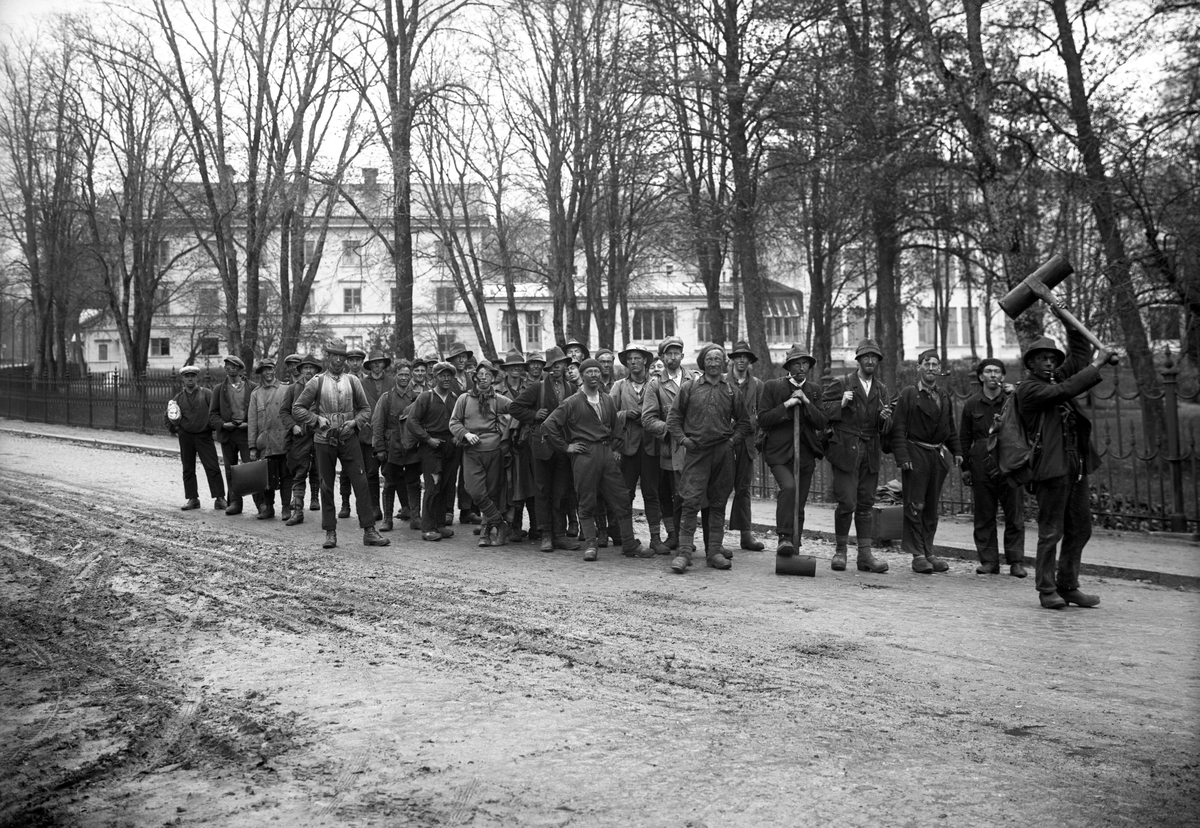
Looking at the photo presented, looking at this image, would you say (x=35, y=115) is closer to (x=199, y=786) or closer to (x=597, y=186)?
(x=597, y=186)

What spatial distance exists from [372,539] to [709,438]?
3.85 m

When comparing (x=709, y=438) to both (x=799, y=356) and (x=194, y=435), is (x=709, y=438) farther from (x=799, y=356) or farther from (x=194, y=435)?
(x=194, y=435)

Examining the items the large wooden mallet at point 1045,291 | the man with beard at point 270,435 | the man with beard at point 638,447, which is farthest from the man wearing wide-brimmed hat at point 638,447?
the man with beard at point 270,435

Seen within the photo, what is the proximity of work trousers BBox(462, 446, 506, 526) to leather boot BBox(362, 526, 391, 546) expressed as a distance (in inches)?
40.9

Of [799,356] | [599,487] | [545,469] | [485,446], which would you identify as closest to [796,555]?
[799,356]

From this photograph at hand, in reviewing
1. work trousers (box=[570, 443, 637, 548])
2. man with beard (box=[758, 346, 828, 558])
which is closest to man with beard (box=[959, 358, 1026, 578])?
man with beard (box=[758, 346, 828, 558])

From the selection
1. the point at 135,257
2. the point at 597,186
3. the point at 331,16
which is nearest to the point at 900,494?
the point at 597,186

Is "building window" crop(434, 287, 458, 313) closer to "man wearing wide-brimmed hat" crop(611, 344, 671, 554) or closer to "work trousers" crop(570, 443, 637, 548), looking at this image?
"man wearing wide-brimmed hat" crop(611, 344, 671, 554)

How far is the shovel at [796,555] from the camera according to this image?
9.34m

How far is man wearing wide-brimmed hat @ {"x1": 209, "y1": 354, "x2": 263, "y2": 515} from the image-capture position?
1391 cm

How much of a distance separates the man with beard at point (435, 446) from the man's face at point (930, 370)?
17.0ft

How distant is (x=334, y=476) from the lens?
438 inches

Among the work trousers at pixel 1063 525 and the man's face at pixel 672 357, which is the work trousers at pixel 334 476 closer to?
the man's face at pixel 672 357

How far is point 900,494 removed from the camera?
423 inches
